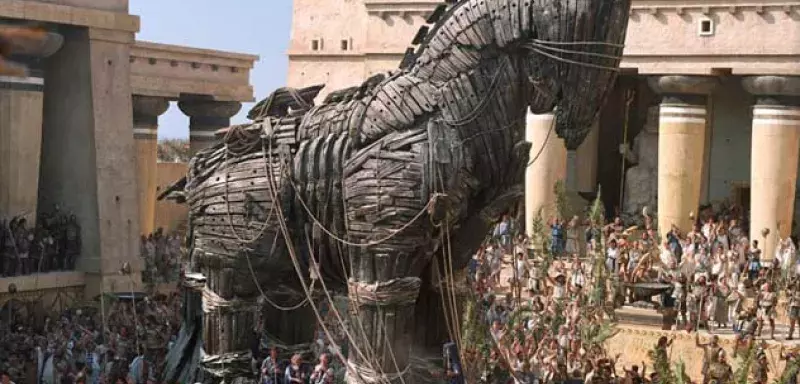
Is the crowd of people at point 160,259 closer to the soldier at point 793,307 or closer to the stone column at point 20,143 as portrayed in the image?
the stone column at point 20,143

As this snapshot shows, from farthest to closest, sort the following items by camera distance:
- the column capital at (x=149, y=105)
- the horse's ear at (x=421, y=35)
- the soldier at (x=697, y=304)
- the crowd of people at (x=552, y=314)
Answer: the column capital at (x=149, y=105) → the soldier at (x=697, y=304) → the crowd of people at (x=552, y=314) → the horse's ear at (x=421, y=35)

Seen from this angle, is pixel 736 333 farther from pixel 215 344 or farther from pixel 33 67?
pixel 33 67

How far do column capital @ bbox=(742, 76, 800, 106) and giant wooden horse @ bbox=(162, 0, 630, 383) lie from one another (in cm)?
1630

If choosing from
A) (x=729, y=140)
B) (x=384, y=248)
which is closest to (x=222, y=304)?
(x=384, y=248)

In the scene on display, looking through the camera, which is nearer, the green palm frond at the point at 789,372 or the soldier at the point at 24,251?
the green palm frond at the point at 789,372

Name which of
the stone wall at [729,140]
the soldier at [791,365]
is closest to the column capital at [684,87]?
the stone wall at [729,140]

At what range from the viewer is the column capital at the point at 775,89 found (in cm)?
3123

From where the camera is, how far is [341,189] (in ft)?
53.3

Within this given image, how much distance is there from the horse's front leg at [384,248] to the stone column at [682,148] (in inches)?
693

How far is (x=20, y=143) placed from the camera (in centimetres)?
2852

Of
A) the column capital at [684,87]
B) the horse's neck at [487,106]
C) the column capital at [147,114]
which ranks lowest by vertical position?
the horse's neck at [487,106]

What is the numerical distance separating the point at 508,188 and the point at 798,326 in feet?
37.0

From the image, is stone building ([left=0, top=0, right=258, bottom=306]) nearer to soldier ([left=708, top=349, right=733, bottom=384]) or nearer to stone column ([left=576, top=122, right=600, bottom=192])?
soldier ([left=708, top=349, right=733, bottom=384])

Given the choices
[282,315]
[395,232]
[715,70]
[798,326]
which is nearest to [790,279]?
[798,326]
